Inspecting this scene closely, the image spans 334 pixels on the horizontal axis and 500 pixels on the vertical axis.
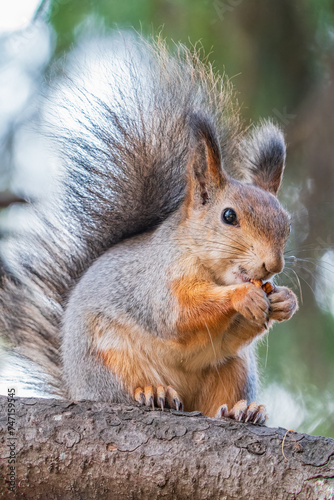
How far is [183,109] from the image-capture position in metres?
2.52

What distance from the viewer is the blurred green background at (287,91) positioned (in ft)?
8.73

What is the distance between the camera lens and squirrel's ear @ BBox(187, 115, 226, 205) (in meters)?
2.08

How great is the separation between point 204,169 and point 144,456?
1.00 metres

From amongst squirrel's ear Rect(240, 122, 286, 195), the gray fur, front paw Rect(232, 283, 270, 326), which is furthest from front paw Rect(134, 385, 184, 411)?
squirrel's ear Rect(240, 122, 286, 195)

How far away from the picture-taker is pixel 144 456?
1.66 meters

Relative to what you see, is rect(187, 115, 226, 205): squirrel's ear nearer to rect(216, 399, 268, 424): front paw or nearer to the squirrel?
the squirrel

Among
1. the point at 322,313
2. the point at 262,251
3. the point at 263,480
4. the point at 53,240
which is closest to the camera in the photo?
the point at 263,480

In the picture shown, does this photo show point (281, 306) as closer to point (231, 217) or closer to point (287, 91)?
point (231, 217)

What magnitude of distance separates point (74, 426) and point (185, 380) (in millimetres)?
490

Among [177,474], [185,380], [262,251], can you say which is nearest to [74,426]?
[177,474]

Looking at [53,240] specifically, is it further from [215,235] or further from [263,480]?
[263,480]

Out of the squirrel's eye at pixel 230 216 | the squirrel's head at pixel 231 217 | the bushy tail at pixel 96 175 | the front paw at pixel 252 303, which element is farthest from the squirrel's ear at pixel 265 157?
the front paw at pixel 252 303

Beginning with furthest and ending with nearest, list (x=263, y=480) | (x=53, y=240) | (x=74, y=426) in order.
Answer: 1. (x=53, y=240)
2. (x=74, y=426)
3. (x=263, y=480)

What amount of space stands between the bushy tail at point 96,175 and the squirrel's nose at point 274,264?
2.38 ft
